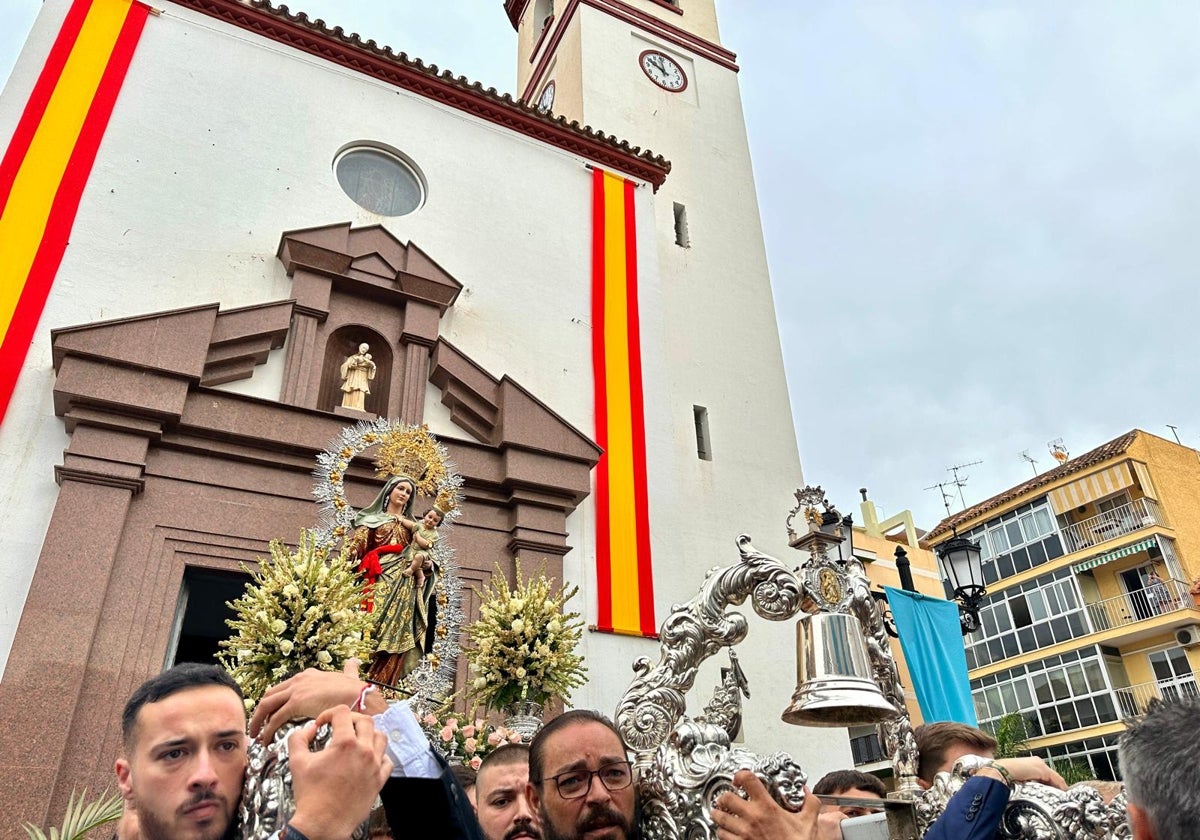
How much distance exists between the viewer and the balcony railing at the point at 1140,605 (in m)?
21.9

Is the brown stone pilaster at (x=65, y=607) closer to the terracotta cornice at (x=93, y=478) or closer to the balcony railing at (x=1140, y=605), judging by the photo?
the terracotta cornice at (x=93, y=478)

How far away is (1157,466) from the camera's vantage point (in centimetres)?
2355

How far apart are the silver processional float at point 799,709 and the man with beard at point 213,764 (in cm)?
101

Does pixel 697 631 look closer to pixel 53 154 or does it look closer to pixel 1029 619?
pixel 53 154

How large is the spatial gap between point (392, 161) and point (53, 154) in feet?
11.4

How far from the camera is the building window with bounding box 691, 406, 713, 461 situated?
35.3 feet

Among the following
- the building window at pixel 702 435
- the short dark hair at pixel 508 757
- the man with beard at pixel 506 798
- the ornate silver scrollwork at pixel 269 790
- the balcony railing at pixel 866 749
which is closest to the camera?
the ornate silver scrollwork at pixel 269 790

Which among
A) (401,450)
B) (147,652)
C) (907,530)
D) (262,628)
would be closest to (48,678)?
(147,652)

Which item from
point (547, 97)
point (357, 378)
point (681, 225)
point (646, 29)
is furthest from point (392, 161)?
point (646, 29)

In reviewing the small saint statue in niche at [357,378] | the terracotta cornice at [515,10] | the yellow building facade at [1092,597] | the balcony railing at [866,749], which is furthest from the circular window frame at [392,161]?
the balcony railing at [866,749]

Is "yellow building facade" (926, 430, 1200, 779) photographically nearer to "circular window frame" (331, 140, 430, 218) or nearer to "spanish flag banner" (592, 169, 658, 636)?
"spanish flag banner" (592, 169, 658, 636)

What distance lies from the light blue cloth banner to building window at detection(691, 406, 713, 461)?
2599 millimetres

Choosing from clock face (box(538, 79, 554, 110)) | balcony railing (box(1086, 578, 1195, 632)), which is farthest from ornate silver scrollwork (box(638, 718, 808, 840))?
balcony railing (box(1086, 578, 1195, 632))

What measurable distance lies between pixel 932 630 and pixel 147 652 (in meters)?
7.96
